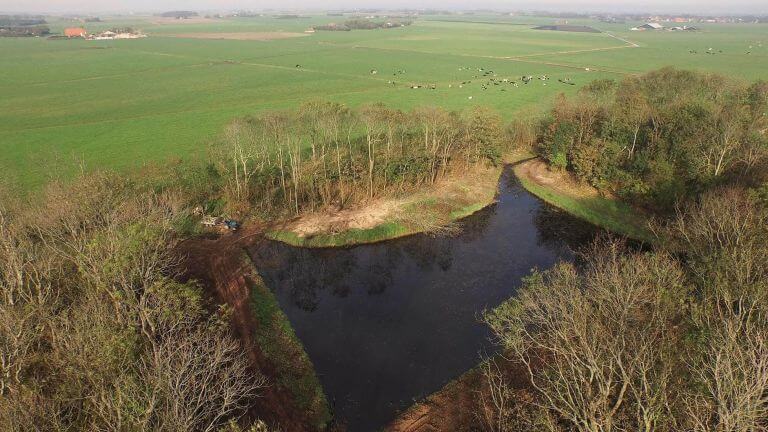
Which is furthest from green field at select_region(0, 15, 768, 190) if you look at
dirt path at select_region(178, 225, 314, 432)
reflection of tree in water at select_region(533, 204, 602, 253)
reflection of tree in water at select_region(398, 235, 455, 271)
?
reflection of tree in water at select_region(533, 204, 602, 253)

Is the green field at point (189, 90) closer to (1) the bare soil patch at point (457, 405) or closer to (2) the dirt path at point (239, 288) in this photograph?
(2) the dirt path at point (239, 288)

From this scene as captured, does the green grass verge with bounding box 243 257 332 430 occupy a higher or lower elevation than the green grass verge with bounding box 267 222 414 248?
lower

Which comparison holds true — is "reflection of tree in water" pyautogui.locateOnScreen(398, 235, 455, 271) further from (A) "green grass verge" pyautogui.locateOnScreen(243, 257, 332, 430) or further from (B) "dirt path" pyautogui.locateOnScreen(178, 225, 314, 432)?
(B) "dirt path" pyautogui.locateOnScreen(178, 225, 314, 432)

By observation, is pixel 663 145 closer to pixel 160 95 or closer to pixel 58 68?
pixel 160 95

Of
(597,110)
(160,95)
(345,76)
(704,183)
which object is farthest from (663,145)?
(160,95)

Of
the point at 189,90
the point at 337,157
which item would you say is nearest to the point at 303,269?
the point at 337,157

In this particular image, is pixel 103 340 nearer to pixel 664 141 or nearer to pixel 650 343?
pixel 650 343

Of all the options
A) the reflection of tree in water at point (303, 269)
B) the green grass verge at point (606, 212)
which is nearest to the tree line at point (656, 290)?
the green grass verge at point (606, 212)
